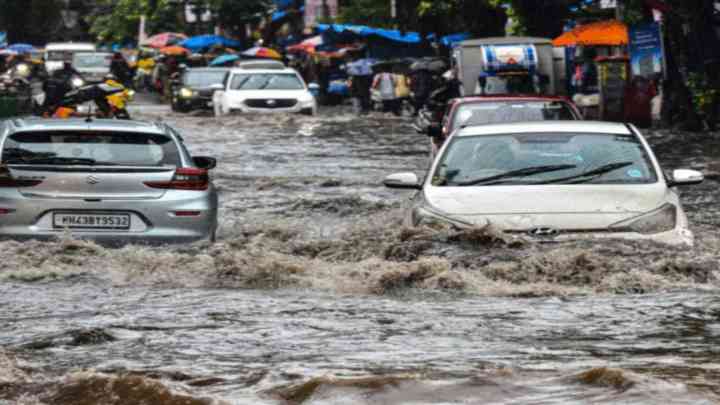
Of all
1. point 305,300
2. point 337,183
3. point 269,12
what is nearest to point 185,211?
point 305,300

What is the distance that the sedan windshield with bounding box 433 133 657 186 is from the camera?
1235 centimetres

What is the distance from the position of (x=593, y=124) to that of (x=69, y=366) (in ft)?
20.1

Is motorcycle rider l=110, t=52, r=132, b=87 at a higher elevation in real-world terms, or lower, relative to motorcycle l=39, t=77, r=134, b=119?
lower

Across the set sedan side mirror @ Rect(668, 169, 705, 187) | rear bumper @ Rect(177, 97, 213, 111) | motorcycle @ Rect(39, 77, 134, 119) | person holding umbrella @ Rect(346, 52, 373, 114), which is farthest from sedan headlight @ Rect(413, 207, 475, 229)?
person holding umbrella @ Rect(346, 52, 373, 114)

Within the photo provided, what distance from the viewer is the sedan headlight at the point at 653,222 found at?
38.3 ft

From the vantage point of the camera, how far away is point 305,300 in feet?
35.7

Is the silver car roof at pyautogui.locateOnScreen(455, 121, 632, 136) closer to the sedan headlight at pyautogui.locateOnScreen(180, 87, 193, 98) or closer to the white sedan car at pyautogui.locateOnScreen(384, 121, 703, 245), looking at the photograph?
the white sedan car at pyautogui.locateOnScreen(384, 121, 703, 245)

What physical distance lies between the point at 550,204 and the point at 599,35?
2493 centimetres

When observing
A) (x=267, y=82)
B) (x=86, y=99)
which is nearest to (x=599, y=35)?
(x=267, y=82)

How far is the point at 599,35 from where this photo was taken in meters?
36.2

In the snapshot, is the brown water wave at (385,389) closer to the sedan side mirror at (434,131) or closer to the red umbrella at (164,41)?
the sedan side mirror at (434,131)

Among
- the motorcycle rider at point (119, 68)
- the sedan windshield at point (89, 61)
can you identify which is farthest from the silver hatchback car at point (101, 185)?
the sedan windshield at point (89, 61)

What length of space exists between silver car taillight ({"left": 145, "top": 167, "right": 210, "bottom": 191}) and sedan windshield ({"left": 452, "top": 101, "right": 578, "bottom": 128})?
6.95 metres

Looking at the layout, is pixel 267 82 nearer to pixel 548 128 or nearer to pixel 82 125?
pixel 82 125
